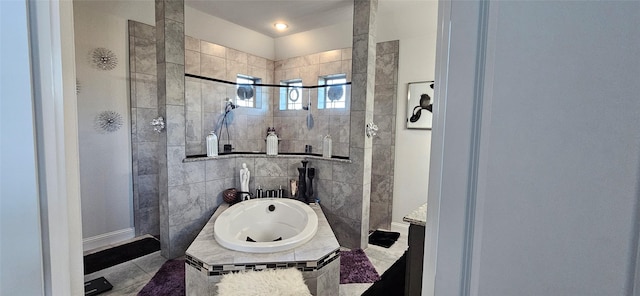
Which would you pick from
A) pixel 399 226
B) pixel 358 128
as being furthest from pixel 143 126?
pixel 399 226

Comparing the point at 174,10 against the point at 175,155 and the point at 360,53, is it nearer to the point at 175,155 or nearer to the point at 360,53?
the point at 175,155

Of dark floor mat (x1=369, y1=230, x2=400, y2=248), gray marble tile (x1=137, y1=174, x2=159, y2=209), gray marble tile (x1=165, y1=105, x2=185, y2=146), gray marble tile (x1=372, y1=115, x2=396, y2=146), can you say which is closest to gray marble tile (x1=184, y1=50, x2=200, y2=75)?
gray marble tile (x1=165, y1=105, x2=185, y2=146)

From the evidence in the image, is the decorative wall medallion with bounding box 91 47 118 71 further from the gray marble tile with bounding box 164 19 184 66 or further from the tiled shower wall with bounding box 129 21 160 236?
the gray marble tile with bounding box 164 19 184 66

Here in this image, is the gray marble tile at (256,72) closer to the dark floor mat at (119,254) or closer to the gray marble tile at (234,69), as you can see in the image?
the gray marble tile at (234,69)

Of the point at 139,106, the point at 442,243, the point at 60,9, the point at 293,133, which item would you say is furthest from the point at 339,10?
the point at 442,243

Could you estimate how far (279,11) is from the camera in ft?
11.7

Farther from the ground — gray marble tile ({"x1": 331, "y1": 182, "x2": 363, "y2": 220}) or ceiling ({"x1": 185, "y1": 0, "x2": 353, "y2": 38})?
ceiling ({"x1": 185, "y1": 0, "x2": 353, "y2": 38})

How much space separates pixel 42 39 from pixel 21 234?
37cm

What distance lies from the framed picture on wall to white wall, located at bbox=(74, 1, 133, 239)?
3297 mm

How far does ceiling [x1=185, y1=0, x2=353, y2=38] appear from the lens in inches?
131

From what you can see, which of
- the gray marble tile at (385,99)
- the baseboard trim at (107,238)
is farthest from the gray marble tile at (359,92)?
the baseboard trim at (107,238)

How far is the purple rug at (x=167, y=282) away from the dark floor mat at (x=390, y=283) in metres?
1.61

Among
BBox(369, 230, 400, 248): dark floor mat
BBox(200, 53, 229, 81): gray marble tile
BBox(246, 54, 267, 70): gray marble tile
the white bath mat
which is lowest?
BBox(369, 230, 400, 248): dark floor mat

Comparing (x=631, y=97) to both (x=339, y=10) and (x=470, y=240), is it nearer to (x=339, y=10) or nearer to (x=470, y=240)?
(x=470, y=240)
